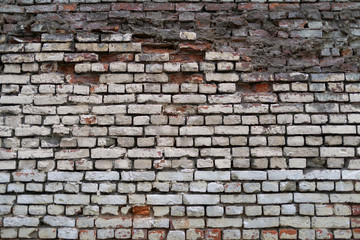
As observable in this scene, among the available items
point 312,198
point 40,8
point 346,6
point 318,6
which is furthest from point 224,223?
point 40,8

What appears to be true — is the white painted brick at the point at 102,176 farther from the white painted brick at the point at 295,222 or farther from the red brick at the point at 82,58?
the white painted brick at the point at 295,222

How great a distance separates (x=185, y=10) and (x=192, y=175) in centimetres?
141

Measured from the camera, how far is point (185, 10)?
2.54m

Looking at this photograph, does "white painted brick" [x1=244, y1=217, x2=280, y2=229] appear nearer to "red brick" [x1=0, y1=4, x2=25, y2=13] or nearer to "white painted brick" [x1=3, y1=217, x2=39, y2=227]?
"white painted brick" [x1=3, y1=217, x2=39, y2=227]

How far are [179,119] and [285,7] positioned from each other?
53.6 inches

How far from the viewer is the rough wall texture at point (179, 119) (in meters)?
2.28

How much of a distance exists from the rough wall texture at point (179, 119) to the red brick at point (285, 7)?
12mm

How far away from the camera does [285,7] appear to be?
2553 millimetres

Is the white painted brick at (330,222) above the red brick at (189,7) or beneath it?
beneath

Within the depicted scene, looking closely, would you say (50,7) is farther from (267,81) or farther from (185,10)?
(267,81)

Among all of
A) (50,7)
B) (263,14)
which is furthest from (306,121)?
(50,7)

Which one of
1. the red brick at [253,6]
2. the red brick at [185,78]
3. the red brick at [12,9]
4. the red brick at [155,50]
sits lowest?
Answer: the red brick at [185,78]

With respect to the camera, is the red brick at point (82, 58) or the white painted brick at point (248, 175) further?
the red brick at point (82, 58)

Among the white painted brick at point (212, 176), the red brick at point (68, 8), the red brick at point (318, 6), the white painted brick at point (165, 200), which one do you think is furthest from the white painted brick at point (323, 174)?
the red brick at point (68, 8)
